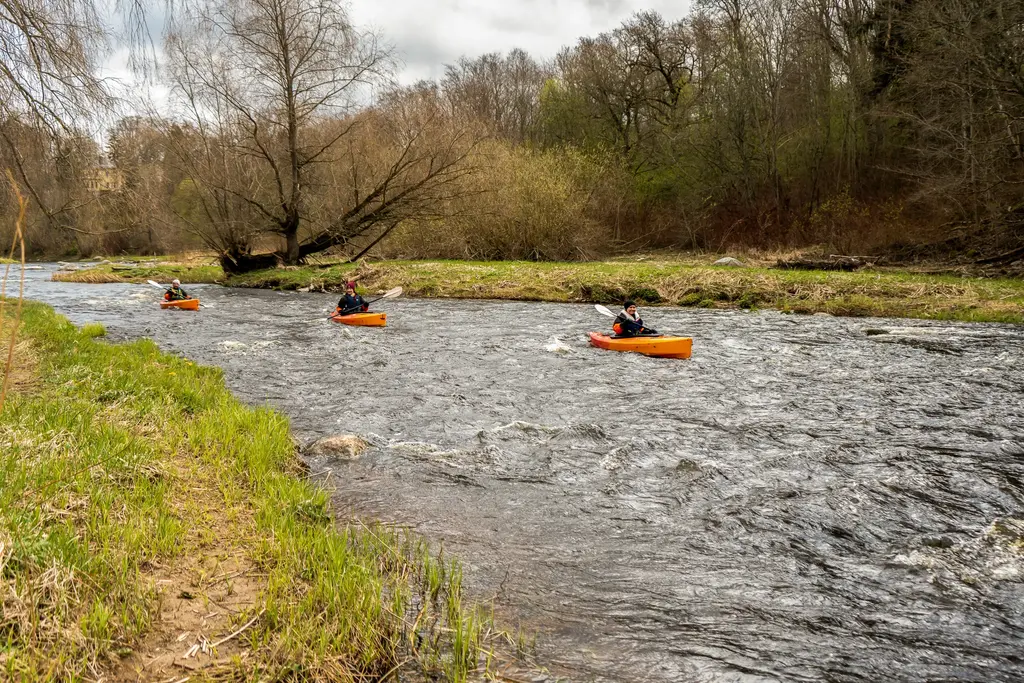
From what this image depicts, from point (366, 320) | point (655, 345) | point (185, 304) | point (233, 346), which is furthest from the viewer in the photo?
point (185, 304)

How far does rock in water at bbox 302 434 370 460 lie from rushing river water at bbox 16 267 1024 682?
0.20m

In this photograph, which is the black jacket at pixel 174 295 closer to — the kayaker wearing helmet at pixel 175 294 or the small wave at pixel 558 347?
the kayaker wearing helmet at pixel 175 294

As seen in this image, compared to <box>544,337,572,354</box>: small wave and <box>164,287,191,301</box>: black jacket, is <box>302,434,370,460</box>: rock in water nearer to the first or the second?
<box>544,337,572,354</box>: small wave

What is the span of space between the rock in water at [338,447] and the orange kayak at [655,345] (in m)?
5.67

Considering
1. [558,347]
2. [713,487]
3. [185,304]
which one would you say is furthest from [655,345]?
[185,304]

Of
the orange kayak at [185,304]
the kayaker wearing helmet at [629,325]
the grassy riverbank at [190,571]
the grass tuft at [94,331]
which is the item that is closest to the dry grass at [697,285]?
the orange kayak at [185,304]

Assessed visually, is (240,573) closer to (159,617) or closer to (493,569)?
(159,617)

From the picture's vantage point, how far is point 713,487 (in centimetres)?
516

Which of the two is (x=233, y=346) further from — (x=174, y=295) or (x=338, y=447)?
(x=174, y=295)

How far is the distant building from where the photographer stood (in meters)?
6.31

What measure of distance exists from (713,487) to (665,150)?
1106 inches

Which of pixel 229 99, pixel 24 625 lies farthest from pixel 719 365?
pixel 229 99

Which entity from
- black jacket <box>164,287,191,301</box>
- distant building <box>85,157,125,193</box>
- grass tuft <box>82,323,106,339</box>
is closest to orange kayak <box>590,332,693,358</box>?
distant building <box>85,157,125,193</box>

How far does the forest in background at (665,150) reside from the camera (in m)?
17.6
